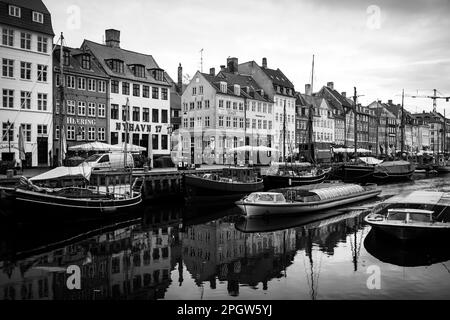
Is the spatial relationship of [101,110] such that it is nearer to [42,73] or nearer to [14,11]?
[42,73]

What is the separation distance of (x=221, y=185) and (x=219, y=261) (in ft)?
70.8

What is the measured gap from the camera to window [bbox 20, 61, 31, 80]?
42.7 m

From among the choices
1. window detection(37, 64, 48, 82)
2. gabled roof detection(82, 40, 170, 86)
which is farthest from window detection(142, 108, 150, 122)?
window detection(37, 64, 48, 82)

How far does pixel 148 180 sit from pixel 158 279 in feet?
72.7

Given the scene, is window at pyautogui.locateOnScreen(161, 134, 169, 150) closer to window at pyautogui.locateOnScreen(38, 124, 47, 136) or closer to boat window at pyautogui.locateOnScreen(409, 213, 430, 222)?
window at pyautogui.locateOnScreen(38, 124, 47, 136)

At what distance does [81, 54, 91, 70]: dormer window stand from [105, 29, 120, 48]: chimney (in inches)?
307

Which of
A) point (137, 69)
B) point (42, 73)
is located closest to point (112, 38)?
point (137, 69)

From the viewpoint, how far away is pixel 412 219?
21.4m

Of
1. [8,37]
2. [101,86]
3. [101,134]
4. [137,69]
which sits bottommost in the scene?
[101,134]

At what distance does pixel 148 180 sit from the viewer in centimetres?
3834

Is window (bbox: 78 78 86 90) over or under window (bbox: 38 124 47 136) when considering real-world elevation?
over

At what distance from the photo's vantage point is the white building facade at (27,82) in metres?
41.3

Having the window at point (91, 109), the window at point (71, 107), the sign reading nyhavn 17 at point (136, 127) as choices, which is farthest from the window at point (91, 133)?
the sign reading nyhavn 17 at point (136, 127)

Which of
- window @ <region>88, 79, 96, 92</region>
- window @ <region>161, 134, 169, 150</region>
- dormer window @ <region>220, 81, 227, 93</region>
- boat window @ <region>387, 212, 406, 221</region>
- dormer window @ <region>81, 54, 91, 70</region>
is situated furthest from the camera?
dormer window @ <region>220, 81, 227, 93</region>
